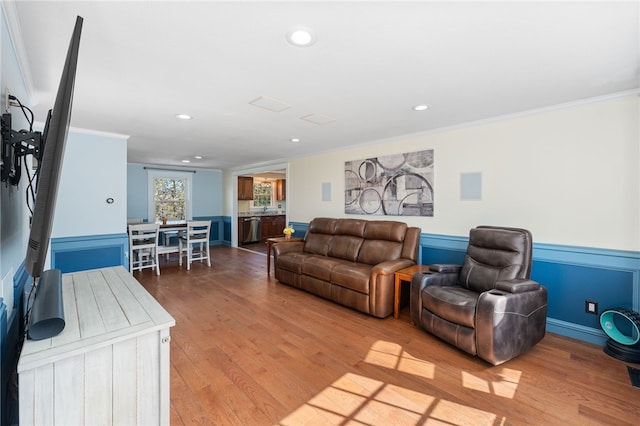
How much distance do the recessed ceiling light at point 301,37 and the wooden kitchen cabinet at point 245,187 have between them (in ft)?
22.6

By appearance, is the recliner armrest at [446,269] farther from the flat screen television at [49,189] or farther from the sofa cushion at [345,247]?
the flat screen television at [49,189]

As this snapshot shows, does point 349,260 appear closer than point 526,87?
No

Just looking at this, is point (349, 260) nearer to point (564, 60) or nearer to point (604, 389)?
point (604, 389)

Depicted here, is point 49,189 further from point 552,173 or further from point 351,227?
point 552,173

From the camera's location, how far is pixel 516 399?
6.24 feet

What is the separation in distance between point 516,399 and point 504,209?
193 centimetres

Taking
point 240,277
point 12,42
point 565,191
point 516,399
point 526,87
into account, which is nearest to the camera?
point 12,42

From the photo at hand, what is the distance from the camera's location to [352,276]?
3402 millimetres

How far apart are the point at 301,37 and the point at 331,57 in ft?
0.96

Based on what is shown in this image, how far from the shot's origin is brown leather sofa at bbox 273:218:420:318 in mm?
3238

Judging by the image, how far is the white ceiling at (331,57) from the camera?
4.72ft

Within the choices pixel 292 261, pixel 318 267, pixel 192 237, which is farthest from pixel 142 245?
pixel 318 267

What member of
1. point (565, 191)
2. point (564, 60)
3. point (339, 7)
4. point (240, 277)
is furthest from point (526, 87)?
point (240, 277)

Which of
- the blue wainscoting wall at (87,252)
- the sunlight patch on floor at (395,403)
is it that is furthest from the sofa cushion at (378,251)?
the blue wainscoting wall at (87,252)
